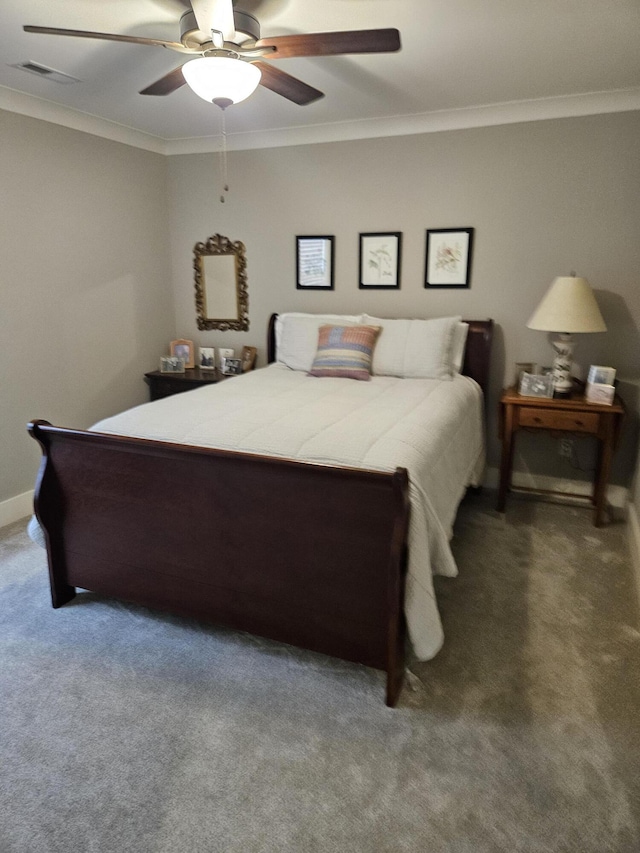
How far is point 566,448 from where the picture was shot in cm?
344

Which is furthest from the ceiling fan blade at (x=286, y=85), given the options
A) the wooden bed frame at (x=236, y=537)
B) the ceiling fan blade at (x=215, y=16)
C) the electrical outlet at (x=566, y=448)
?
the electrical outlet at (x=566, y=448)

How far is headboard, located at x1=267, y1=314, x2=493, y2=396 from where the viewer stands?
3408 millimetres

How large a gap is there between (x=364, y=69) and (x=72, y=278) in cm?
211

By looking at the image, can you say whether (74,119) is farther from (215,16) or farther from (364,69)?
(215,16)

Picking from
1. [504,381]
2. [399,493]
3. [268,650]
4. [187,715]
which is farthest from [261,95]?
[187,715]

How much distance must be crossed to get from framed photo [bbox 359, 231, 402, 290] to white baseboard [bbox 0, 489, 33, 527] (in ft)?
8.41

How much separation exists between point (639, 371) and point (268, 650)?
261 cm

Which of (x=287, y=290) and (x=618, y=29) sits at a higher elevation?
(x=618, y=29)

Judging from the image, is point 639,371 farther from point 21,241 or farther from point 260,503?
point 21,241

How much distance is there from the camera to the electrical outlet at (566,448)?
3430 mm

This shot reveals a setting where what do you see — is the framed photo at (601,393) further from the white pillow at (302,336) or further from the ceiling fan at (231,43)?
the ceiling fan at (231,43)

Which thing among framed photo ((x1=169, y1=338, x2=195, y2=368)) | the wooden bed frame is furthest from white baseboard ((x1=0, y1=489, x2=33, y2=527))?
framed photo ((x1=169, y1=338, x2=195, y2=368))

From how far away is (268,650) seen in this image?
211 cm

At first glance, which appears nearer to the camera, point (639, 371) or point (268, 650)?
point (268, 650)
